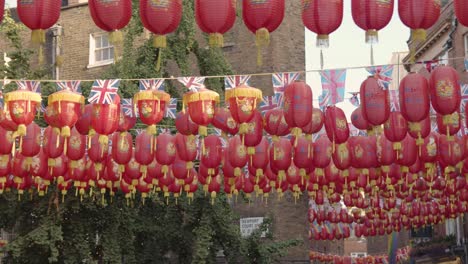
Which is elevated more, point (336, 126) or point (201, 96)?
point (201, 96)

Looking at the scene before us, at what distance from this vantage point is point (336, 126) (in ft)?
51.2

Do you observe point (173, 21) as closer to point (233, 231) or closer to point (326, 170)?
point (326, 170)

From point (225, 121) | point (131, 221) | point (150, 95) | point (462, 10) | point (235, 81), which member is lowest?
point (131, 221)

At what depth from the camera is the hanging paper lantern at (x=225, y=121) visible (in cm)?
1584

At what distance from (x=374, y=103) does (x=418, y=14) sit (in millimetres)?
2586

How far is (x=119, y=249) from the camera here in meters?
23.1

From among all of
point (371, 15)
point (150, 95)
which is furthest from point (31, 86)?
point (371, 15)

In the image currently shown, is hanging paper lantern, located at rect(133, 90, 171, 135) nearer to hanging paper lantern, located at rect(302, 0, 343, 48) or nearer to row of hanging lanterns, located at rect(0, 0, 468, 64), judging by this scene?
row of hanging lanterns, located at rect(0, 0, 468, 64)

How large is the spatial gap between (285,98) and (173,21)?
3976 mm

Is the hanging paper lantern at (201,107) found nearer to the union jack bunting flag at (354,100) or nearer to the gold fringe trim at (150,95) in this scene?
the gold fringe trim at (150,95)

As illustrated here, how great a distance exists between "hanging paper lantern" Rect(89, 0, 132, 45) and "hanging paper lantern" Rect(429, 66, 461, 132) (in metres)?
5.32

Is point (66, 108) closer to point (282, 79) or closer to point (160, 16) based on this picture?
point (282, 79)

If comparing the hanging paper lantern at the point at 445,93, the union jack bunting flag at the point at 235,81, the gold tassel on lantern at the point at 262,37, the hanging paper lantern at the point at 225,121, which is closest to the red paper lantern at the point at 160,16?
the gold tassel on lantern at the point at 262,37

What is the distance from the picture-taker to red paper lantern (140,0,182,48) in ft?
36.0
